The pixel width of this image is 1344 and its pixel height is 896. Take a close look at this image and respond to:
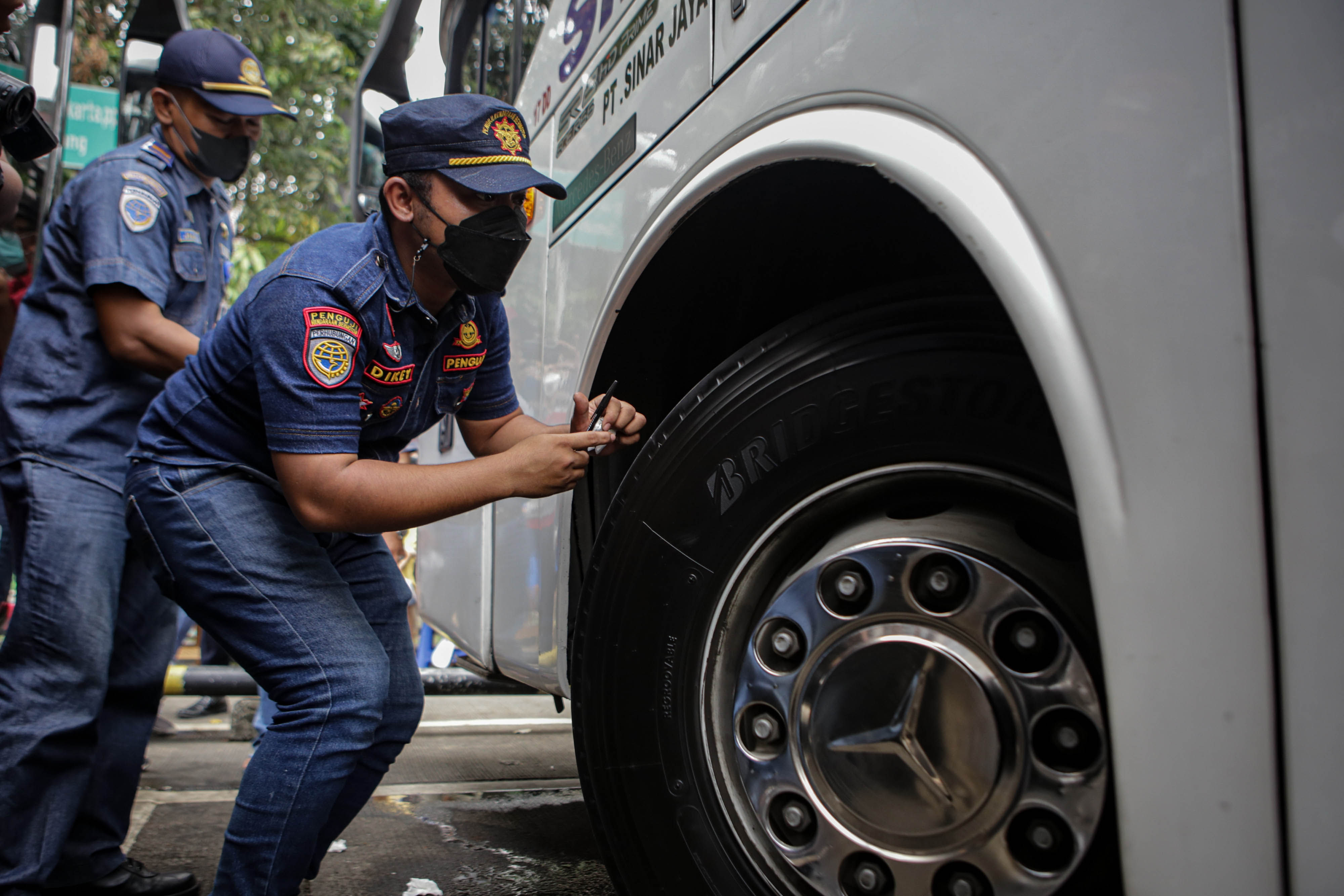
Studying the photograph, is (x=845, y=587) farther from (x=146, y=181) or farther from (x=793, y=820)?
(x=146, y=181)

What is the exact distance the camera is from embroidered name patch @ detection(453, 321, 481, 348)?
192 centimetres

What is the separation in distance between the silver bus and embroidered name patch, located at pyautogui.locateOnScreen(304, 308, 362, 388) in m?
0.47

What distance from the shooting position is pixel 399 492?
160 centimetres

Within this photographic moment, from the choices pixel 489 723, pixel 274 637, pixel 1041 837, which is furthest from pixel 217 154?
pixel 489 723

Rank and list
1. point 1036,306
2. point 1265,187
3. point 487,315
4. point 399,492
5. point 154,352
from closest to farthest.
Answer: point 1265,187
point 1036,306
point 399,492
point 487,315
point 154,352

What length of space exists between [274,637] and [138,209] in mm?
1174

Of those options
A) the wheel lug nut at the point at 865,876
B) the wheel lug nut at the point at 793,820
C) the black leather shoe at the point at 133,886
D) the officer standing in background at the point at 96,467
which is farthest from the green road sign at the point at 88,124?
the wheel lug nut at the point at 865,876

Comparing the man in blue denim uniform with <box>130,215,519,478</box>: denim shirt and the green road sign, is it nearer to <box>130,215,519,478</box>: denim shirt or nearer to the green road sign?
<box>130,215,519,478</box>: denim shirt

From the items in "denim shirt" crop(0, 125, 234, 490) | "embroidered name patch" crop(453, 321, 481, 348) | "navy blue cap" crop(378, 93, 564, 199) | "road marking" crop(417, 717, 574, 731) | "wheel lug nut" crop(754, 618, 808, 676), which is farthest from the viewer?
"road marking" crop(417, 717, 574, 731)

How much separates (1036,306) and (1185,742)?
40cm

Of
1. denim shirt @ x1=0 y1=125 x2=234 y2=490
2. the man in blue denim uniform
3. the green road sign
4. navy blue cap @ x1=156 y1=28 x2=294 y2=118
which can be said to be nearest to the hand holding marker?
the man in blue denim uniform

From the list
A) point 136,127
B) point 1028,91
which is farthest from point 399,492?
point 136,127

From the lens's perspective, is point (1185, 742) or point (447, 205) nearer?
point (1185, 742)

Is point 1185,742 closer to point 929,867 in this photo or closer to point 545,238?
point 929,867
